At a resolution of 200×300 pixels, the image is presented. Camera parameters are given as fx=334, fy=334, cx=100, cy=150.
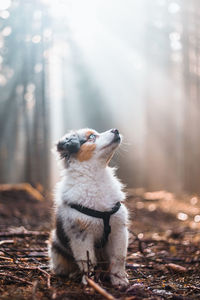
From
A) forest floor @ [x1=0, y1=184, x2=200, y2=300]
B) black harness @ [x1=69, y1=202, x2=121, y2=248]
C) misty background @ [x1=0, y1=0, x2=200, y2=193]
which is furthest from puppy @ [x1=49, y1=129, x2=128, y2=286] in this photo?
misty background @ [x1=0, y1=0, x2=200, y2=193]

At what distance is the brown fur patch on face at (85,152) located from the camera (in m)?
3.93

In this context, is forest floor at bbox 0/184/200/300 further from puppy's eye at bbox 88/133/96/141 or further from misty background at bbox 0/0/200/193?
misty background at bbox 0/0/200/193

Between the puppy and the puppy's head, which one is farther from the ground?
the puppy's head

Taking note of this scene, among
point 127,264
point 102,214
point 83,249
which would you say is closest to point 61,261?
point 83,249

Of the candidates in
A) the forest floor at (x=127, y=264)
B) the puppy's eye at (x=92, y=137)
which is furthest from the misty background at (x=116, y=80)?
the puppy's eye at (x=92, y=137)

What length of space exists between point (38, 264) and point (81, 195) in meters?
1.18

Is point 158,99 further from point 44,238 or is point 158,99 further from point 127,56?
point 44,238

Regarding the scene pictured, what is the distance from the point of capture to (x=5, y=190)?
434 inches

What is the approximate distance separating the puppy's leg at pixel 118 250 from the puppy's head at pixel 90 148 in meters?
0.86

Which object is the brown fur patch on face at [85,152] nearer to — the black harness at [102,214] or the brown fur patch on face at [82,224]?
the black harness at [102,214]

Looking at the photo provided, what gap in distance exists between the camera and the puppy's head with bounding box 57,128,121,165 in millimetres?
3920

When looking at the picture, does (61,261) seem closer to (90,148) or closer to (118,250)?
(118,250)

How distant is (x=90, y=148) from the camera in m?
3.95

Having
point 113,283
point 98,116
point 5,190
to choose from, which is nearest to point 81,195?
point 113,283
